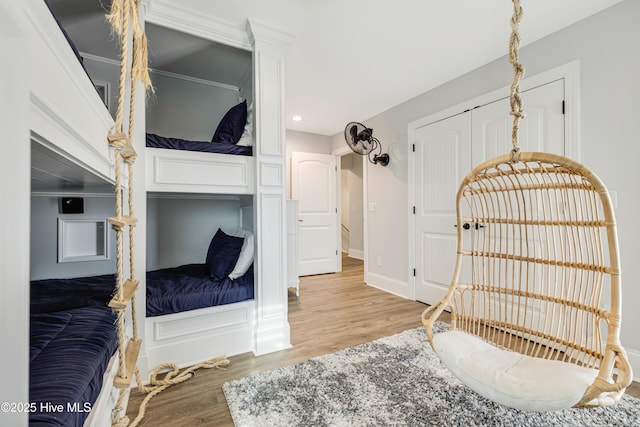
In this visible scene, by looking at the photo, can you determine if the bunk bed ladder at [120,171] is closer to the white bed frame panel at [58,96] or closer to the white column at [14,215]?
the white bed frame panel at [58,96]

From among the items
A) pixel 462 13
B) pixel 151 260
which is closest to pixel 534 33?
pixel 462 13

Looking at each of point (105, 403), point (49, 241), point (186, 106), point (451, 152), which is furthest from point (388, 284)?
point (49, 241)

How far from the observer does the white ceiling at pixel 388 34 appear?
1821 mm

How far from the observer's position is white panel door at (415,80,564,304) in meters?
2.15

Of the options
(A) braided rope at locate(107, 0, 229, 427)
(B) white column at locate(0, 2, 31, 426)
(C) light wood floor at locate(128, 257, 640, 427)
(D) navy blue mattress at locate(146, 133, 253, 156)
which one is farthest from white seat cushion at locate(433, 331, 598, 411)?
(D) navy blue mattress at locate(146, 133, 253, 156)

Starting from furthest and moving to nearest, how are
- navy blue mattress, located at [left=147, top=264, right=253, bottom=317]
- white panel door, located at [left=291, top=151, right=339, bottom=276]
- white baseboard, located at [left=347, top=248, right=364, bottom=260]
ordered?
1. white baseboard, located at [left=347, top=248, right=364, bottom=260]
2. white panel door, located at [left=291, top=151, right=339, bottom=276]
3. navy blue mattress, located at [left=147, top=264, right=253, bottom=317]

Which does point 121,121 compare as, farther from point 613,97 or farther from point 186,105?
point 613,97

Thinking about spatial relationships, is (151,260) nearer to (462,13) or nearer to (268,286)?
(268,286)

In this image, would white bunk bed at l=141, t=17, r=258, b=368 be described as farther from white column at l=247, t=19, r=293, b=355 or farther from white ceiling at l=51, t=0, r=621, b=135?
white ceiling at l=51, t=0, r=621, b=135

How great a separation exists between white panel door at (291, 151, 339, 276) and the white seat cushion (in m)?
3.27

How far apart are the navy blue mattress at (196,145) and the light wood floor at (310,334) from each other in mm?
1552

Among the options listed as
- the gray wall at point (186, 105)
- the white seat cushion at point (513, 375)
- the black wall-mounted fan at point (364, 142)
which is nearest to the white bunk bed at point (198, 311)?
the gray wall at point (186, 105)

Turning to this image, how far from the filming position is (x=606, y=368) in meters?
0.90

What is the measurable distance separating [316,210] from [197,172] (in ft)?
9.02
